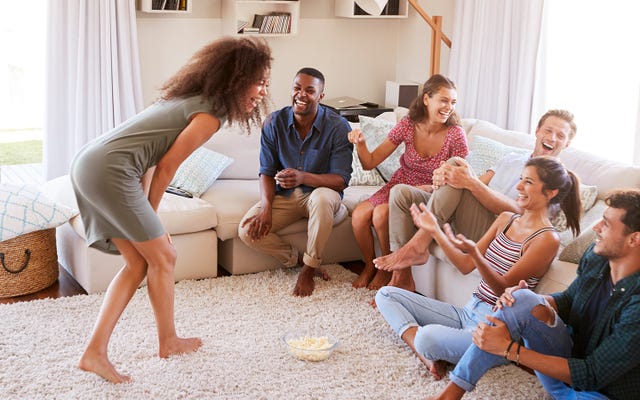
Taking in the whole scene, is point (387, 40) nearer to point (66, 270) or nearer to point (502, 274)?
point (66, 270)

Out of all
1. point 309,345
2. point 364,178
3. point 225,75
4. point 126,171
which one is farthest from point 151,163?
point 364,178

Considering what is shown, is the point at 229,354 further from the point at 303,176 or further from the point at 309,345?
the point at 303,176

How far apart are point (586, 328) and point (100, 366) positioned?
1669 mm

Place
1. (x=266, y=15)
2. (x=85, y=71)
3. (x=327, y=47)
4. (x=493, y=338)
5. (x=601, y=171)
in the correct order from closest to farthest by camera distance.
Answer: (x=493, y=338) → (x=601, y=171) → (x=85, y=71) → (x=266, y=15) → (x=327, y=47)

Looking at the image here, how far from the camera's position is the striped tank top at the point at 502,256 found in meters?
2.89

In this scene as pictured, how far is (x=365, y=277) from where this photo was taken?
12.8 ft

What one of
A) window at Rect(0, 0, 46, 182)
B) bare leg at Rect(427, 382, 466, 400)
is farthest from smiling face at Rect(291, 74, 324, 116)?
window at Rect(0, 0, 46, 182)

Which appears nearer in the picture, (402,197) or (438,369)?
(438,369)

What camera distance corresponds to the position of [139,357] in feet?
9.93

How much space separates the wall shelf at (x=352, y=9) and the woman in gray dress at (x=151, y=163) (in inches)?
116

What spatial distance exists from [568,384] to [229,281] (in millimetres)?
1905

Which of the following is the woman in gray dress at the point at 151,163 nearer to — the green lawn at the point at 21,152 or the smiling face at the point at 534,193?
the smiling face at the point at 534,193

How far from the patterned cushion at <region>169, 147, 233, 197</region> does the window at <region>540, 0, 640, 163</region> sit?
1.97 metres

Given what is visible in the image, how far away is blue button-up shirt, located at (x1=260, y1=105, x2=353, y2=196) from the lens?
12.9 ft
